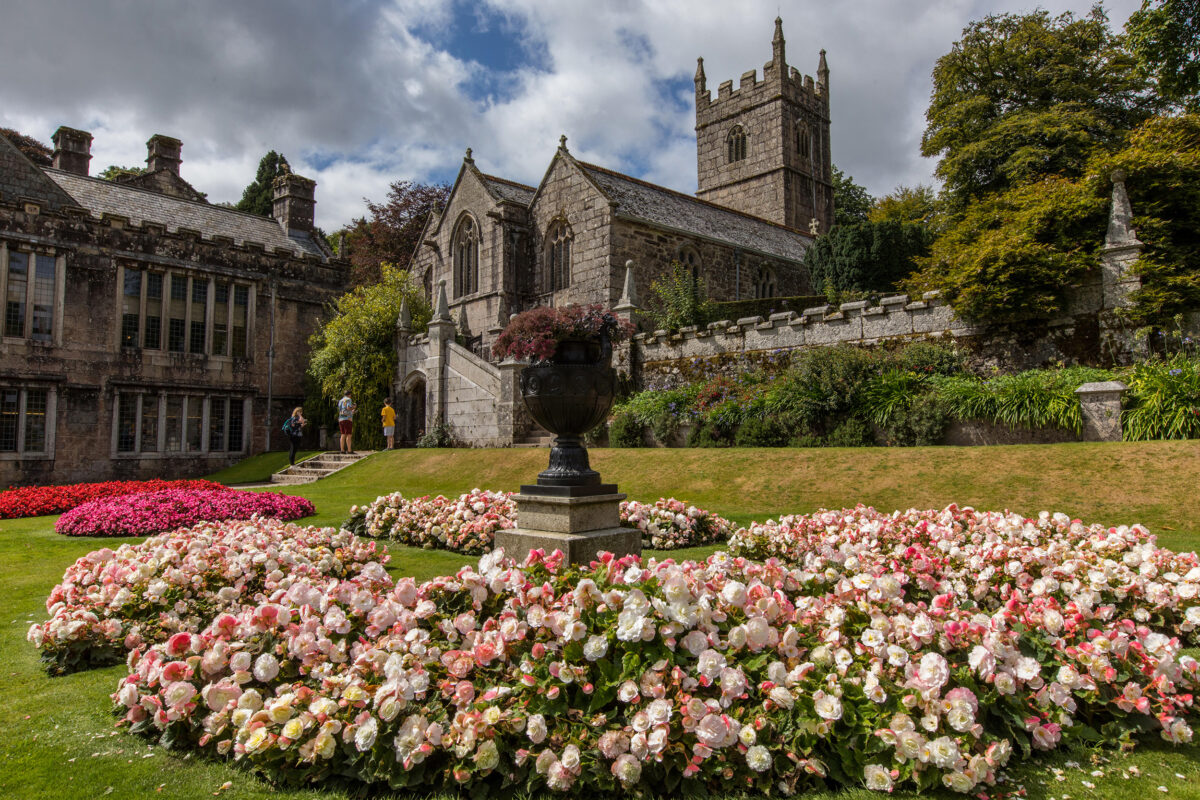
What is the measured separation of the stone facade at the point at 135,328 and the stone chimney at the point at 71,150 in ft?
0.17

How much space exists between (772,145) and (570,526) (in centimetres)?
3875

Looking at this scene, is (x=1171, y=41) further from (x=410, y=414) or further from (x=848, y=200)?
(x=848, y=200)

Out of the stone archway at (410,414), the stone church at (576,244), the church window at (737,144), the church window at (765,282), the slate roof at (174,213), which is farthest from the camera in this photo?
the church window at (737,144)

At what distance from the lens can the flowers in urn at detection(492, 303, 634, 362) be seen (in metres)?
6.59

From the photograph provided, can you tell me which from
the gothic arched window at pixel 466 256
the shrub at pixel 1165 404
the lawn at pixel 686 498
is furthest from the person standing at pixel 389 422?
the shrub at pixel 1165 404

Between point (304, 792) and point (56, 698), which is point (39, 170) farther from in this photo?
point (304, 792)

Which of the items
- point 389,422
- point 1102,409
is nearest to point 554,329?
point 1102,409

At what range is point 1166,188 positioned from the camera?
14.1 meters

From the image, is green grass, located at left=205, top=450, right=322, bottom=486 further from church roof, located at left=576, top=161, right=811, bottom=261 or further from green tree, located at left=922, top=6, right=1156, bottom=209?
green tree, located at left=922, top=6, right=1156, bottom=209

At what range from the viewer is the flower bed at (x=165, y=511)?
9.88 m

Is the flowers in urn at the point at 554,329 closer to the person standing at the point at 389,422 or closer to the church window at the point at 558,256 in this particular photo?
the person standing at the point at 389,422

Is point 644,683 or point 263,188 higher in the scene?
point 263,188

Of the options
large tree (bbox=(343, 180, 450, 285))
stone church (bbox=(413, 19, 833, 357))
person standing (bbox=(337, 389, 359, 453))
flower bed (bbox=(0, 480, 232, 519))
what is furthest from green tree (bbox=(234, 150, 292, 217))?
flower bed (bbox=(0, 480, 232, 519))

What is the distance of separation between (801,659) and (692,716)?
0.77 metres
